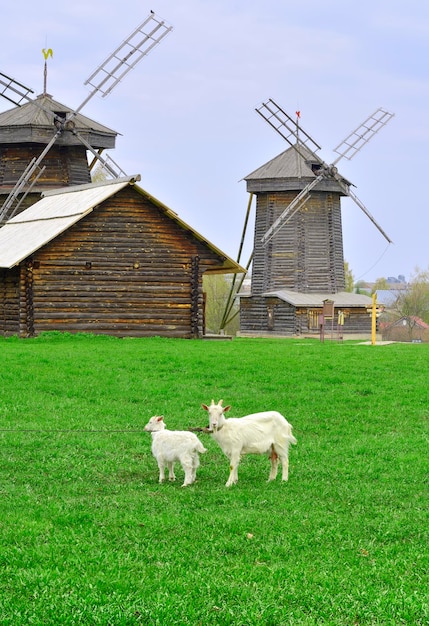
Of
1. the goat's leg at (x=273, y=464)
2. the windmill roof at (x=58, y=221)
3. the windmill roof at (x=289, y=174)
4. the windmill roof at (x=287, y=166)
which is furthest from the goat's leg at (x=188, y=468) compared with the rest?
the windmill roof at (x=287, y=166)

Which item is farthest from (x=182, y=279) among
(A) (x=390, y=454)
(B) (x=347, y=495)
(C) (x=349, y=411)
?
(B) (x=347, y=495)

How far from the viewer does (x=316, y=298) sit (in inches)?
2178

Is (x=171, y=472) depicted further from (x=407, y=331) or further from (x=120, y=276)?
(x=407, y=331)

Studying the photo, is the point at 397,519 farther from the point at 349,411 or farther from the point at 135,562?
the point at 349,411

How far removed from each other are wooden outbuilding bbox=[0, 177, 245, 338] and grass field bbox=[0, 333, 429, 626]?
11720mm

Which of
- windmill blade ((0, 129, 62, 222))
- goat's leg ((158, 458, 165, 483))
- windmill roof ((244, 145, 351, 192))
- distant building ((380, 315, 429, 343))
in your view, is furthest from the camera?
distant building ((380, 315, 429, 343))

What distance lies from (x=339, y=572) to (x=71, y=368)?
15319 millimetres

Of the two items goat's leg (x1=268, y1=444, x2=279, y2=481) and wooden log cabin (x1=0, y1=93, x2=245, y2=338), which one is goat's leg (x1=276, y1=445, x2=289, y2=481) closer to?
goat's leg (x1=268, y1=444, x2=279, y2=481)

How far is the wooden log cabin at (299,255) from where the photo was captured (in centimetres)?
5528

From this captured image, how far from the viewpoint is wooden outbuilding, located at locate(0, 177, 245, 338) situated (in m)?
33.0

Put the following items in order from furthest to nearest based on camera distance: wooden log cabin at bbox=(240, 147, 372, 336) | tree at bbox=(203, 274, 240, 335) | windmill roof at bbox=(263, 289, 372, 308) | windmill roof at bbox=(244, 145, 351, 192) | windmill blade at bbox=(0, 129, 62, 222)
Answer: tree at bbox=(203, 274, 240, 335) < windmill roof at bbox=(244, 145, 351, 192) < wooden log cabin at bbox=(240, 147, 372, 336) < windmill roof at bbox=(263, 289, 372, 308) < windmill blade at bbox=(0, 129, 62, 222)

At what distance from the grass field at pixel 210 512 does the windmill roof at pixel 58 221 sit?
1150 centimetres

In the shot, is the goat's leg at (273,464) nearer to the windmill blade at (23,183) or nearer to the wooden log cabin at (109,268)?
the wooden log cabin at (109,268)

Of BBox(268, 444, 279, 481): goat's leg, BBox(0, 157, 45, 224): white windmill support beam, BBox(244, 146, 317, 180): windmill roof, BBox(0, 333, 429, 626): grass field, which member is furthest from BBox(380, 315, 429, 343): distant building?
BBox(268, 444, 279, 481): goat's leg
